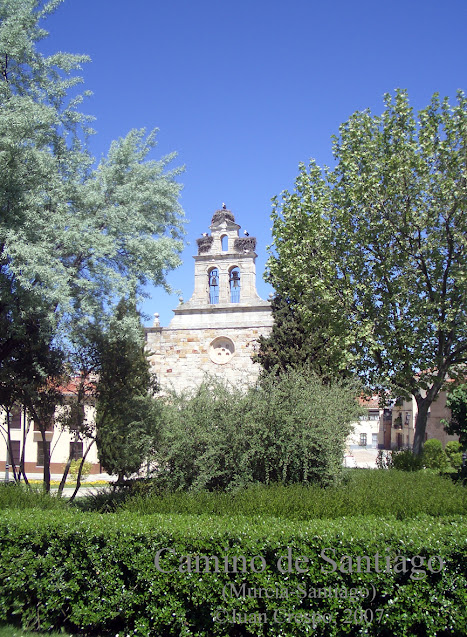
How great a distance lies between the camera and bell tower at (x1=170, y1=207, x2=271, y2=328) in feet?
72.5

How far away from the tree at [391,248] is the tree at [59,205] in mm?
5297

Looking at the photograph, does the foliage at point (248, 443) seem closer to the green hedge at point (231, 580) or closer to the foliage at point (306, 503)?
the foliage at point (306, 503)

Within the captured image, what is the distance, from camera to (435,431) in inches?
Result: 1245

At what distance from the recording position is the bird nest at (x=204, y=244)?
2234cm

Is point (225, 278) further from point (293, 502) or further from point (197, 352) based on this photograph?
point (293, 502)

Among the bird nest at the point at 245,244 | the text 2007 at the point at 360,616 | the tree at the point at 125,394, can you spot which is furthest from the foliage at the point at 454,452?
the text 2007 at the point at 360,616

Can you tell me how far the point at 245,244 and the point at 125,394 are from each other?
45.3 ft

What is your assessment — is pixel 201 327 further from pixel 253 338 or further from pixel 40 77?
pixel 40 77

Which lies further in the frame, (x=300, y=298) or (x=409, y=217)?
(x=300, y=298)

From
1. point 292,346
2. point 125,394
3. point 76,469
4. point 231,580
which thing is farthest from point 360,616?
point 76,469

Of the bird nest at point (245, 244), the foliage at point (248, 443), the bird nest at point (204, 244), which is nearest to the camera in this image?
the foliage at point (248, 443)

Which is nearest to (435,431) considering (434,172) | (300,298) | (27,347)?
(300,298)

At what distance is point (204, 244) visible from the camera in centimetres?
2241

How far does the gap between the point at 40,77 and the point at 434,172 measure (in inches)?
343
